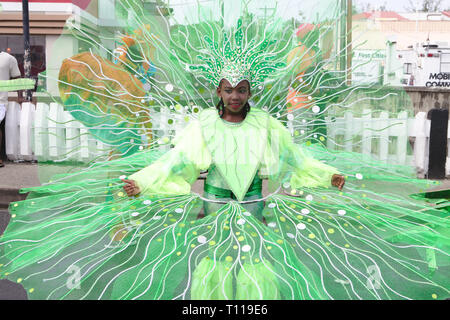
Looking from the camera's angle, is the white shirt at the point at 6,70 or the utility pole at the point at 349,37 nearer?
the utility pole at the point at 349,37

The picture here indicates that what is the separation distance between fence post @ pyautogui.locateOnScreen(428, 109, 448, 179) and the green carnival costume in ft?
14.6

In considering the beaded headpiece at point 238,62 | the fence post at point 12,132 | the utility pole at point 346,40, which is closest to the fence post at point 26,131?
the fence post at point 12,132

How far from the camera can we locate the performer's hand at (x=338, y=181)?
94.3 inches

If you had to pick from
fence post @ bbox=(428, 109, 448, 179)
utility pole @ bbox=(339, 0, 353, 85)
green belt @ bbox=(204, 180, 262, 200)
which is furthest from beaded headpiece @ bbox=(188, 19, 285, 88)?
fence post @ bbox=(428, 109, 448, 179)

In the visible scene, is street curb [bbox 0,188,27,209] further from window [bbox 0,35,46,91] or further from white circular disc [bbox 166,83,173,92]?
window [bbox 0,35,46,91]

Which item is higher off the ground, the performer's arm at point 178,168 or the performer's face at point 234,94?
the performer's face at point 234,94

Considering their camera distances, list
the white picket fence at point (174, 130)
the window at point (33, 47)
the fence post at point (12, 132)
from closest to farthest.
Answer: the white picket fence at point (174, 130) → the fence post at point (12, 132) → the window at point (33, 47)

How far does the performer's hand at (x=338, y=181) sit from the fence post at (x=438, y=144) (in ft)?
15.8

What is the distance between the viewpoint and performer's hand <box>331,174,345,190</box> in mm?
2395

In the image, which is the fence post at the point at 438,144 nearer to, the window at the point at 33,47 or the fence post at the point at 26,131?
the fence post at the point at 26,131

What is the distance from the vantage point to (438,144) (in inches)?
269

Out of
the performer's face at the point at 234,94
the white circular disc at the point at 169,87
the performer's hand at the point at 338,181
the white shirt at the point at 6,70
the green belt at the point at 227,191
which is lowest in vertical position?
the green belt at the point at 227,191

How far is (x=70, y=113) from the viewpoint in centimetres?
271
